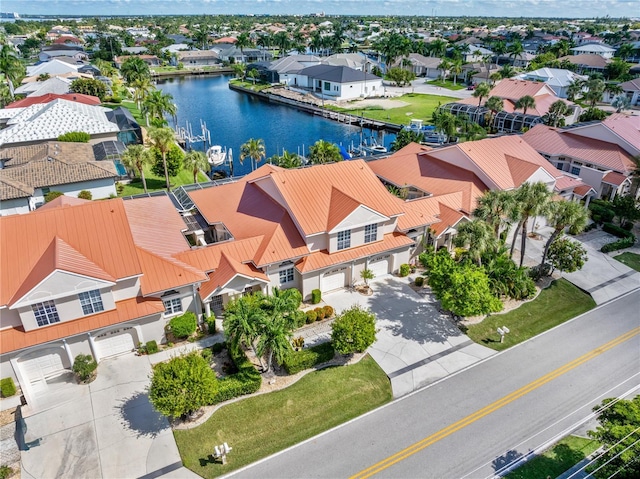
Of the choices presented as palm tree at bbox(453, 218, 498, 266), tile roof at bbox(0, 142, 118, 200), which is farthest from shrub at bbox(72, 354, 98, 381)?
tile roof at bbox(0, 142, 118, 200)

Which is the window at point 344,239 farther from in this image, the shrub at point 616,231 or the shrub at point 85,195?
the shrub at point 85,195

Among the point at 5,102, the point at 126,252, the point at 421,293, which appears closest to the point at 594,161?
the point at 421,293

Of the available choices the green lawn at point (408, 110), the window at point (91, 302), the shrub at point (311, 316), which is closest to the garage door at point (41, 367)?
the window at point (91, 302)

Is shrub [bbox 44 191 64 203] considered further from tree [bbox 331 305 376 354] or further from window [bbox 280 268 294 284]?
tree [bbox 331 305 376 354]

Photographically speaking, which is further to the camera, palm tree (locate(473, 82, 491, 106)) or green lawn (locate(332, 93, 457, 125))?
green lawn (locate(332, 93, 457, 125))

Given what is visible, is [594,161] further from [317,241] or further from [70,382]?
[70,382]
